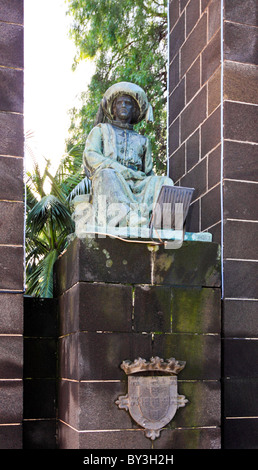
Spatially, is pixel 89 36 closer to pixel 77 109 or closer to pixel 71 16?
pixel 71 16

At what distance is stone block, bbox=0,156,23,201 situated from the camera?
17.5 ft

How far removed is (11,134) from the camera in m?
5.40

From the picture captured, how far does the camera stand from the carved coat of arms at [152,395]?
456 cm

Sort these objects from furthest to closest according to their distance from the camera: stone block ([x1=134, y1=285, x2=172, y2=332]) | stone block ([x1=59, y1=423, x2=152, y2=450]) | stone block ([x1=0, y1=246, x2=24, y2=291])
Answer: stone block ([x1=0, y1=246, x2=24, y2=291]) < stone block ([x1=134, y1=285, x2=172, y2=332]) < stone block ([x1=59, y1=423, x2=152, y2=450])

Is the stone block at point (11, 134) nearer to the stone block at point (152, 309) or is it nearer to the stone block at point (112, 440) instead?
the stone block at point (152, 309)

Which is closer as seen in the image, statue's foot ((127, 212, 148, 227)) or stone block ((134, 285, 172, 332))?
stone block ((134, 285, 172, 332))

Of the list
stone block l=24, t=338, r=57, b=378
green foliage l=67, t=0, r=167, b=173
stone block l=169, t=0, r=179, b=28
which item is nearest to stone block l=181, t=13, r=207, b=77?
stone block l=169, t=0, r=179, b=28

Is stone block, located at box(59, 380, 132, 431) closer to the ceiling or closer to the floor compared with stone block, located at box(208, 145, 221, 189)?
closer to the floor

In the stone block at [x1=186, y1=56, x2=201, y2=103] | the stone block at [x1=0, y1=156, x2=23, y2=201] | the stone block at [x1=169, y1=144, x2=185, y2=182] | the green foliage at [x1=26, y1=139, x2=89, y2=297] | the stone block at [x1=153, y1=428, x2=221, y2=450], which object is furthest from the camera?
the green foliage at [x1=26, y1=139, x2=89, y2=297]

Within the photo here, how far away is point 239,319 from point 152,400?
137cm

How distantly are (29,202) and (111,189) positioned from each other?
6.97 metres

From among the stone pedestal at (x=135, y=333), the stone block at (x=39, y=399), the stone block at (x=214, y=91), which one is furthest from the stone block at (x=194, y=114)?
the stone block at (x=39, y=399)

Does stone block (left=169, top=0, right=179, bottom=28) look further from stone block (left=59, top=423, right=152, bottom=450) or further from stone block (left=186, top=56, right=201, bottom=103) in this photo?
stone block (left=59, top=423, right=152, bottom=450)

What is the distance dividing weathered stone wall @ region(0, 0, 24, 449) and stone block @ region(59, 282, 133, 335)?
0.68 meters
